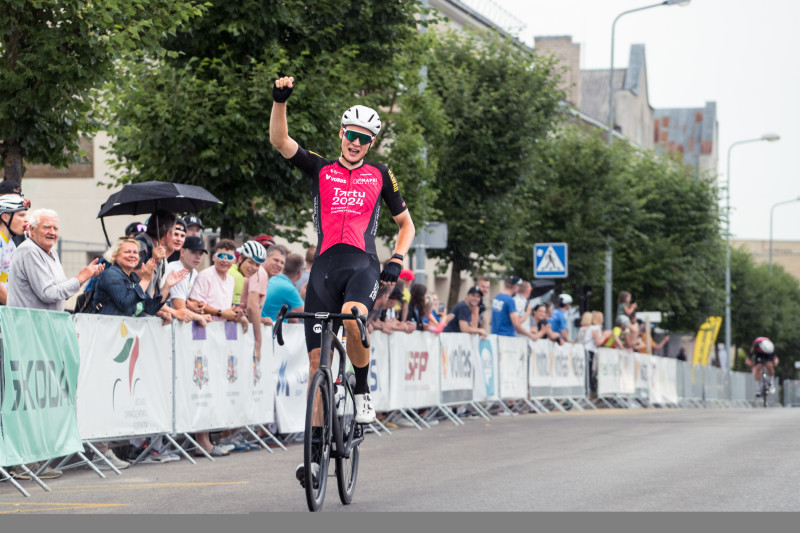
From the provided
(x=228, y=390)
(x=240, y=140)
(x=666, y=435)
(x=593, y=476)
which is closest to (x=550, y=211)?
(x=240, y=140)

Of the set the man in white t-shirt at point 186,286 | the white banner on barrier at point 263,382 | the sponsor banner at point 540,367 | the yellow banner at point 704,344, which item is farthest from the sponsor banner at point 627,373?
the yellow banner at point 704,344

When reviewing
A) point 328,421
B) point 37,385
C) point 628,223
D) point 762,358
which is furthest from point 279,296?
point 762,358

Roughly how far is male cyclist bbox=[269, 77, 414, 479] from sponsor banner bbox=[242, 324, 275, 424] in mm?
5344

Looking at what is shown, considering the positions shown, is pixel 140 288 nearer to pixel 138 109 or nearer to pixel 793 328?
pixel 138 109

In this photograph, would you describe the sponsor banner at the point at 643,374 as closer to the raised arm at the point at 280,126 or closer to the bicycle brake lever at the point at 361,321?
the raised arm at the point at 280,126

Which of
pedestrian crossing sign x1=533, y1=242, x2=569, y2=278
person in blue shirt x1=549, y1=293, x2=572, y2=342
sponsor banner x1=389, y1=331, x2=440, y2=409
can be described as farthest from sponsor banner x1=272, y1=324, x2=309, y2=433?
pedestrian crossing sign x1=533, y1=242, x2=569, y2=278

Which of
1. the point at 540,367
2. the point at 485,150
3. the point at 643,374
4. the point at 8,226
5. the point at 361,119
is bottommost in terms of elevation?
the point at 643,374

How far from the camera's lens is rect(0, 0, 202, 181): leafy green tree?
14547mm

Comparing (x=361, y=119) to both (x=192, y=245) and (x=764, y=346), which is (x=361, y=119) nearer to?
(x=192, y=245)

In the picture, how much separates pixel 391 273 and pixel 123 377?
13.5 feet

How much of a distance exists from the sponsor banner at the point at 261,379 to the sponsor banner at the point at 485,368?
6.71 meters

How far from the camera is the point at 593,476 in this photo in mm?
10523

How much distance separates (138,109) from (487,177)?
47.9ft

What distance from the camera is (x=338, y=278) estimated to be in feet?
28.7
